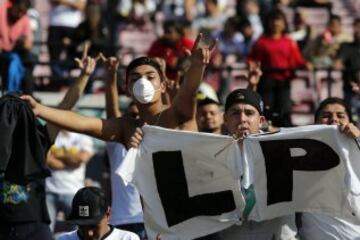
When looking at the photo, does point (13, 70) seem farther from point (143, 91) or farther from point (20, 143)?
point (143, 91)

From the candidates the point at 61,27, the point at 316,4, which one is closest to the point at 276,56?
the point at 61,27

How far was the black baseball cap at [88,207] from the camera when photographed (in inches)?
385

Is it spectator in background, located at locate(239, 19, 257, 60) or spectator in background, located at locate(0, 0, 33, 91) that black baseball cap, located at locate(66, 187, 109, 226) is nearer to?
spectator in background, located at locate(0, 0, 33, 91)

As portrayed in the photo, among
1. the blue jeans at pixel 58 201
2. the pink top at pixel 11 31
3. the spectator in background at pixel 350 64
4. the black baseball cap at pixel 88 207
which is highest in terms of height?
the pink top at pixel 11 31

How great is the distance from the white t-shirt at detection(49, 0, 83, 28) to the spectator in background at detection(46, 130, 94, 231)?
13.4ft

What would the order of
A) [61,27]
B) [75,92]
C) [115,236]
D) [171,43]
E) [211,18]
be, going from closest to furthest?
[115,236]
[75,92]
[171,43]
[61,27]
[211,18]

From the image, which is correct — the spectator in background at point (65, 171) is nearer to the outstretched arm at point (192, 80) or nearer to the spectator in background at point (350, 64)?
the spectator in background at point (350, 64)

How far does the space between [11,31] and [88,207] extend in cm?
625

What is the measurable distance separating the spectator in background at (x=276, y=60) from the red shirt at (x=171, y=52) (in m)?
0.77

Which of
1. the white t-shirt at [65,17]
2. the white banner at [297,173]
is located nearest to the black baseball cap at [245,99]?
the white banner at [297,173]

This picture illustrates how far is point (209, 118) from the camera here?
1165 cm

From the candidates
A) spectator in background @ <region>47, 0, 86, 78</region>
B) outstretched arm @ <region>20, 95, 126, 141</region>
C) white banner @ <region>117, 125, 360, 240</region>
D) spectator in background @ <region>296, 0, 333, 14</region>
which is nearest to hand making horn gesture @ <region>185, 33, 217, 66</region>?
white banner @ <region>117, 125, 360, 240</region>

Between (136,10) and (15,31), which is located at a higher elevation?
(136,10)

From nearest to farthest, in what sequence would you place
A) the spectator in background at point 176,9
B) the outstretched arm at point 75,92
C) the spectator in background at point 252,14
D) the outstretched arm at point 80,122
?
the outstretched arm at point 80,122, the outstretched arm at point 75,92, the spectator in background at point 252,14, the spectator in background at point 176,9
